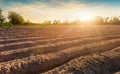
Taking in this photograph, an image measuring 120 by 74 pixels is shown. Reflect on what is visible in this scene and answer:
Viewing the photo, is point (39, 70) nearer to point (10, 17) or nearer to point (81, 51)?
point (81, 51)

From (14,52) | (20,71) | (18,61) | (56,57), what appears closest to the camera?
(20,71)

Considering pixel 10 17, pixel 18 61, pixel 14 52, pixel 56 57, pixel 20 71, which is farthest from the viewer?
pixel 10 17

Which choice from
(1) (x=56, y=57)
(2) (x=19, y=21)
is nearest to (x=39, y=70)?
(1) (x=56, y=57)

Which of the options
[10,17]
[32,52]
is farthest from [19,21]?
[32,52]

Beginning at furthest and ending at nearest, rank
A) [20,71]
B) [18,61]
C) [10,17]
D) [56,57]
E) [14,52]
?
[10,17] → [14,52] → [56,57] → [18,61] → [20,71]

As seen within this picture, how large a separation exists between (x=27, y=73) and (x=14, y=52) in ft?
6.75

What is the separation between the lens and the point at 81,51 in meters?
9.16

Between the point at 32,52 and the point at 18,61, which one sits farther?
the point at 32,52

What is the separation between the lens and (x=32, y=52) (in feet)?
29.7

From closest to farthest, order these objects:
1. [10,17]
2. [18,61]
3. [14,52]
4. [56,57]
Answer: [18,61]
[56,57]
[14,52]
[10,17]

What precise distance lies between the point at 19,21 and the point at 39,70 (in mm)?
42165

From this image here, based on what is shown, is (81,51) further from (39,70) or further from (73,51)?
(39,70)

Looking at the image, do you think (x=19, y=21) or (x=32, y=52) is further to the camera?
(x=19, y=21)

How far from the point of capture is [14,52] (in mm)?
8758
